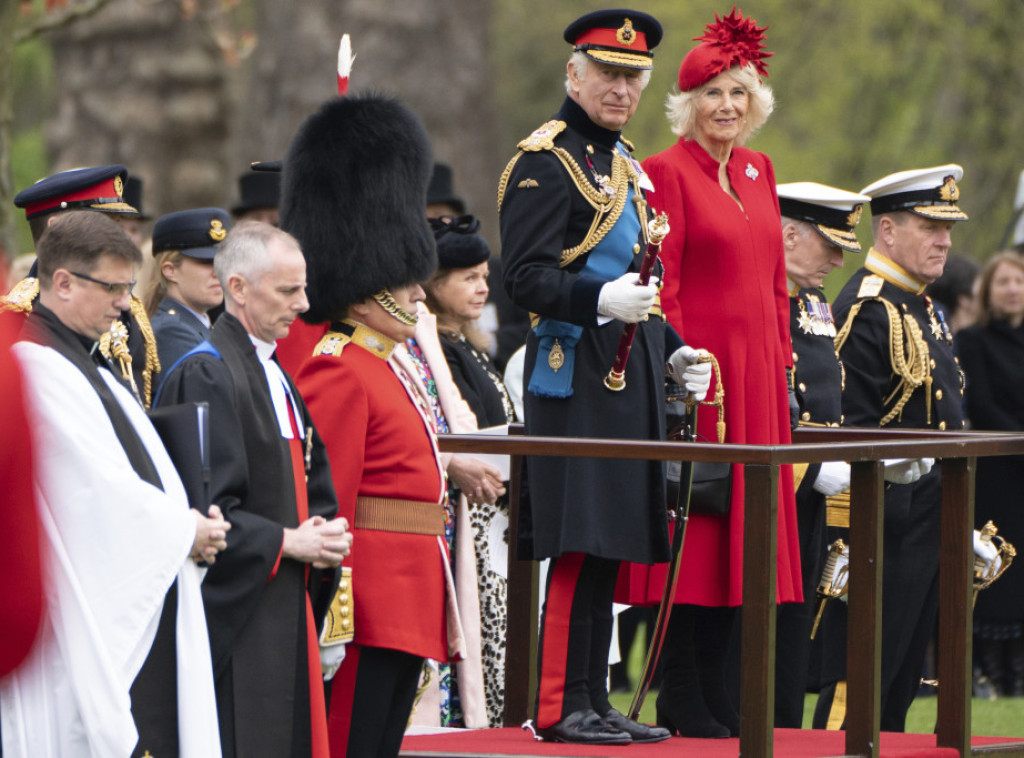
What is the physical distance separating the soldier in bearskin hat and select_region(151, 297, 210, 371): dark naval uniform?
1152 millimetres

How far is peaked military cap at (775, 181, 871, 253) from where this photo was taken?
6.67m

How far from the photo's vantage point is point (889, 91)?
16.4 metres

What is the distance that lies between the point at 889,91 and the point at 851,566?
38.9ft

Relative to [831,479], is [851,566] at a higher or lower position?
lower

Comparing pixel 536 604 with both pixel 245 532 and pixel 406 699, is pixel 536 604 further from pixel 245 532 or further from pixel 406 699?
pixel 245 532

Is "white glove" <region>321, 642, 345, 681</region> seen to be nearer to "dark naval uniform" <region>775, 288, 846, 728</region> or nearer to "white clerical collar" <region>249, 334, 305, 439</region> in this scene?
"white clerical collar" <region>249, 334, 305, 439</region>

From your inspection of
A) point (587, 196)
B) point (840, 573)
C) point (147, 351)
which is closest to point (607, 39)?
point (587, 196)

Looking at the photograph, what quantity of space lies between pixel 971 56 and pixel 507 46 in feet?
29.1

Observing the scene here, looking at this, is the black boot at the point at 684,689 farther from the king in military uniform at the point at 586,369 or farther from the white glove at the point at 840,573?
the white glove at the point at 840,573

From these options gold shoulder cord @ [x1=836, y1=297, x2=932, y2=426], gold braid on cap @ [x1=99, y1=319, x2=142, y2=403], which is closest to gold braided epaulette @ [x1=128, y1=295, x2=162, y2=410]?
gold braid on cap @ [x1=99, y1=319, x2=142, y2=403]

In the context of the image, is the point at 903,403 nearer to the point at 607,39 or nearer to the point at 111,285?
the point at 607,39

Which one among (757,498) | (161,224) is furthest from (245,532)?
(161,224)

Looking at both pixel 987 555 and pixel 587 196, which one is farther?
pixel 987 555

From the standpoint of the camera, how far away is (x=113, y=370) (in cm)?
416
